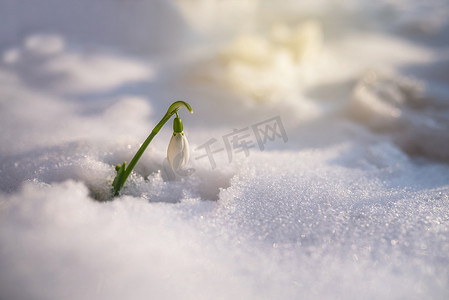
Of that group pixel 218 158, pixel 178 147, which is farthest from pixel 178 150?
pixel 218 158

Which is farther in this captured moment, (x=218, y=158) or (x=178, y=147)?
(x=218, y=158)

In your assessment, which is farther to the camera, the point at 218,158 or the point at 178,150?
the point at 218,158

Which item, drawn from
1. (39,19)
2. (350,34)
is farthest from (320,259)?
(350,34)

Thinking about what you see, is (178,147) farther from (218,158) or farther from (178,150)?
(218,158)

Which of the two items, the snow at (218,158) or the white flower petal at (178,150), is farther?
the white flower petal at (178,150)
